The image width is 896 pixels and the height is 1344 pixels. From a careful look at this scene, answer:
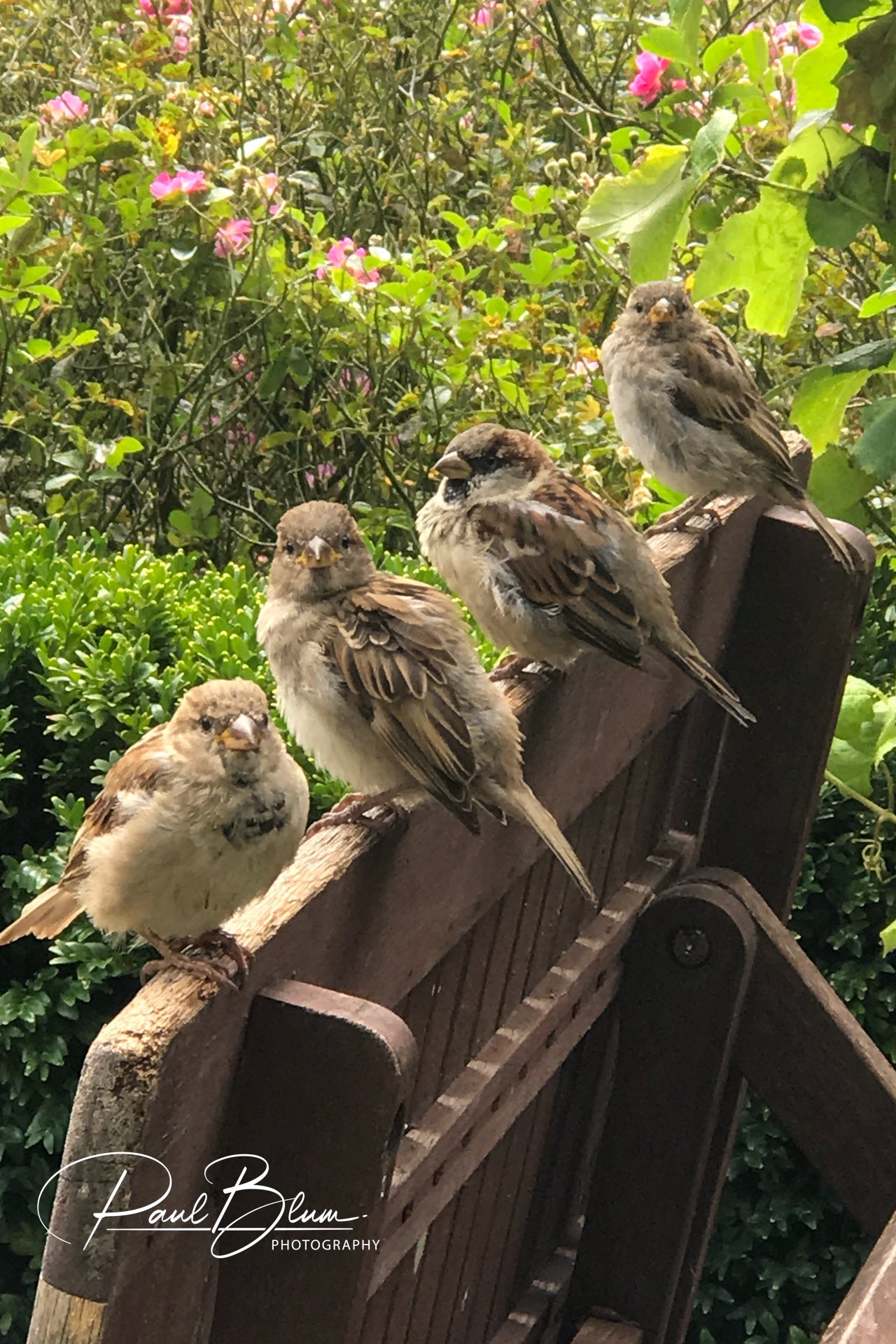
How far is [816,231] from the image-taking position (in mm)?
1885

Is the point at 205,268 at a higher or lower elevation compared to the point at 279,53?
lower

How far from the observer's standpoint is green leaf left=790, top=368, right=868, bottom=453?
6.81 ft

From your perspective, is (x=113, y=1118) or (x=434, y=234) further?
(x=434, y=234)

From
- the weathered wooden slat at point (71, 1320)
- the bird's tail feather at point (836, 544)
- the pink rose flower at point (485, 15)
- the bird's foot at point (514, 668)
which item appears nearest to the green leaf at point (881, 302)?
the bird's tail feather at point (836, 544)

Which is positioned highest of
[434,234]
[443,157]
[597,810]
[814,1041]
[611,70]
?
[611,70]

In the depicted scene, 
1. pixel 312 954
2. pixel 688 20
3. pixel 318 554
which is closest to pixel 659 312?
pixel 688 20

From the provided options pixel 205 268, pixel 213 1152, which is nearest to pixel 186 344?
pixel 205 268

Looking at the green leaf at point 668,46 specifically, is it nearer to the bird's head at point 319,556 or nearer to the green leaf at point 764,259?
the green leaf at point 764,259

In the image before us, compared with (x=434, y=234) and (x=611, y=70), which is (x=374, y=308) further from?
(x=611, y=70)

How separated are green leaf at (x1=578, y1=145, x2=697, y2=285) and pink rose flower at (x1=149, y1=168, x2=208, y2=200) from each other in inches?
68.5

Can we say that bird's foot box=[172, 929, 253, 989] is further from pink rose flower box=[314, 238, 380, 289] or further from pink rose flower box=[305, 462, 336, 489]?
pink rose flower box=[305, 462, 336, 489]

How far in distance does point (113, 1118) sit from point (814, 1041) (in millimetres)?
1707

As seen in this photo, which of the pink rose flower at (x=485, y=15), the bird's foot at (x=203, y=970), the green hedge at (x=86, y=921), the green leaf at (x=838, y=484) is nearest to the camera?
the bird's foot at (x=203, y=970)

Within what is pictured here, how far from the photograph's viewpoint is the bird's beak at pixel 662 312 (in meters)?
3.43
